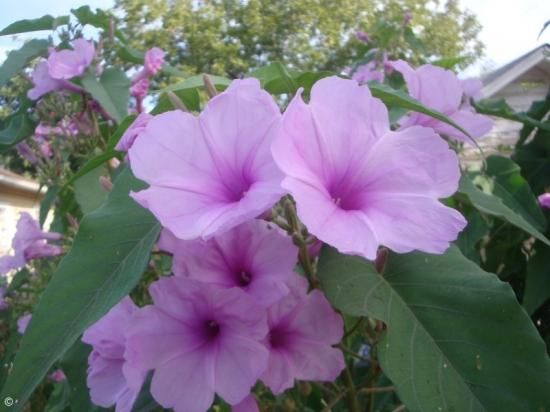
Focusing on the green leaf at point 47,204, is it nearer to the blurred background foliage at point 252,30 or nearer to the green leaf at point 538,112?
the green leaf at point 538,112

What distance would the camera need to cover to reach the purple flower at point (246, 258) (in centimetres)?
60

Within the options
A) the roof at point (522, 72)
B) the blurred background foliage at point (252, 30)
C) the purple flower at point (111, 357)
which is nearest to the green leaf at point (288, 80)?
the purple flower at point (111, 357)

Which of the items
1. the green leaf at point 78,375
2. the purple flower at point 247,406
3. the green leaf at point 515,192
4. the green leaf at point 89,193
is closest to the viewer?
the purple flower at point 247,406

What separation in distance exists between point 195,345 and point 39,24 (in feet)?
4.86

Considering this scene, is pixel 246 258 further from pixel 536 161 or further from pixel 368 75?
pixel 536 161

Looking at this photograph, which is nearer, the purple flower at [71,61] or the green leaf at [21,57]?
the purple flower at [71,61]

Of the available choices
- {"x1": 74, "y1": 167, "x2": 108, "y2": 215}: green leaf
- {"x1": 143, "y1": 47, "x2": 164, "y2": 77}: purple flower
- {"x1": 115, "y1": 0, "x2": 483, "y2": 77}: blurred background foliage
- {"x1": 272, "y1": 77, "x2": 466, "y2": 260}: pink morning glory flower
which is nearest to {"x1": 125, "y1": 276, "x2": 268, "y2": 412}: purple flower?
{"x1": 272, "y1": 77, "x2": 466, "y2": 260}: pink morning glory flower

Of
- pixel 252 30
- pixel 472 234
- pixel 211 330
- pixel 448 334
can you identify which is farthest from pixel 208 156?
pixel 252 30

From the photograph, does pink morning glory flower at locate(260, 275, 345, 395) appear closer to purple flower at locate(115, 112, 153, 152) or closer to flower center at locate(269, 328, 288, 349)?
flower center at locate(269, 328, 288, 349)

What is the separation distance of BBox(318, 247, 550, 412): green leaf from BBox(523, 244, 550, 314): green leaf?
78cm

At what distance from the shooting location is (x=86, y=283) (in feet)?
1.97

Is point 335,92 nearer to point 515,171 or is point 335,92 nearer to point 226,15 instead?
point 515,171

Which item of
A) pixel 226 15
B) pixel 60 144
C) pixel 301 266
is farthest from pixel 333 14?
pixel 301 266

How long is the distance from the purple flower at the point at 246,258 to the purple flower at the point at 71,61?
109 centimetres
